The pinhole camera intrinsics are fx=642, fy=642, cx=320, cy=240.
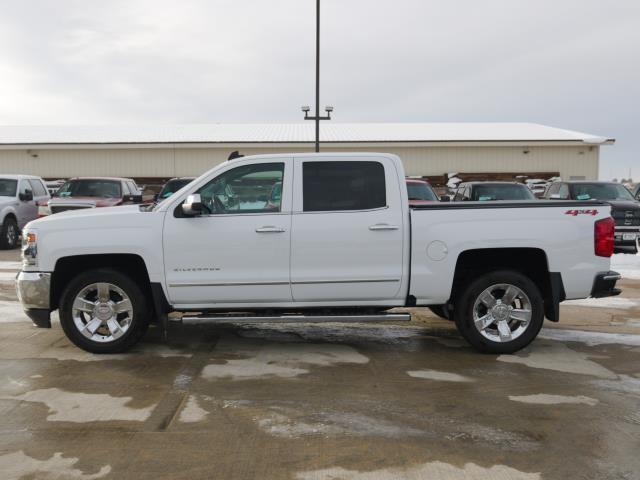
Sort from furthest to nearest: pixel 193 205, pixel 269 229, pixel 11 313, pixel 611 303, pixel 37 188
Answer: pixel 37 188, pixel 611 303, pixel 11 313, pixel 269 229, pixel 193 205

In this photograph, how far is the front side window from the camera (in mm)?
6184

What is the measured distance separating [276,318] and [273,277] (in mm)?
391

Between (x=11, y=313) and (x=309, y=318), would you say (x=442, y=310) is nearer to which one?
(x=309, y=318)

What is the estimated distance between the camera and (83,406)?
4855 millimetres

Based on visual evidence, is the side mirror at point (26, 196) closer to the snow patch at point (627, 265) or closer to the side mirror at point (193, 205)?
the side mirror at point (193, 205)

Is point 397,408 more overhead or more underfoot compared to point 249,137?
more underfoot

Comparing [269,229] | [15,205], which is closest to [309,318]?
[269,229]

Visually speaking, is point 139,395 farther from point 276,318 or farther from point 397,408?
point 397,408

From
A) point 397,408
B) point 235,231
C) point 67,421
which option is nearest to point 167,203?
→ point 235,231

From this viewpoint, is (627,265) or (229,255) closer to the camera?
(229,255)

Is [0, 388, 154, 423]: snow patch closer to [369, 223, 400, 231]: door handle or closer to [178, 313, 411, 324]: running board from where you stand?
[178, 313, 411, 324]: running board

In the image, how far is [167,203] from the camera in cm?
615

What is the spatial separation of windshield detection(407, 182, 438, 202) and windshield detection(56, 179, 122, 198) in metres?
7.22

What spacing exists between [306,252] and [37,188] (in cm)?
1411
